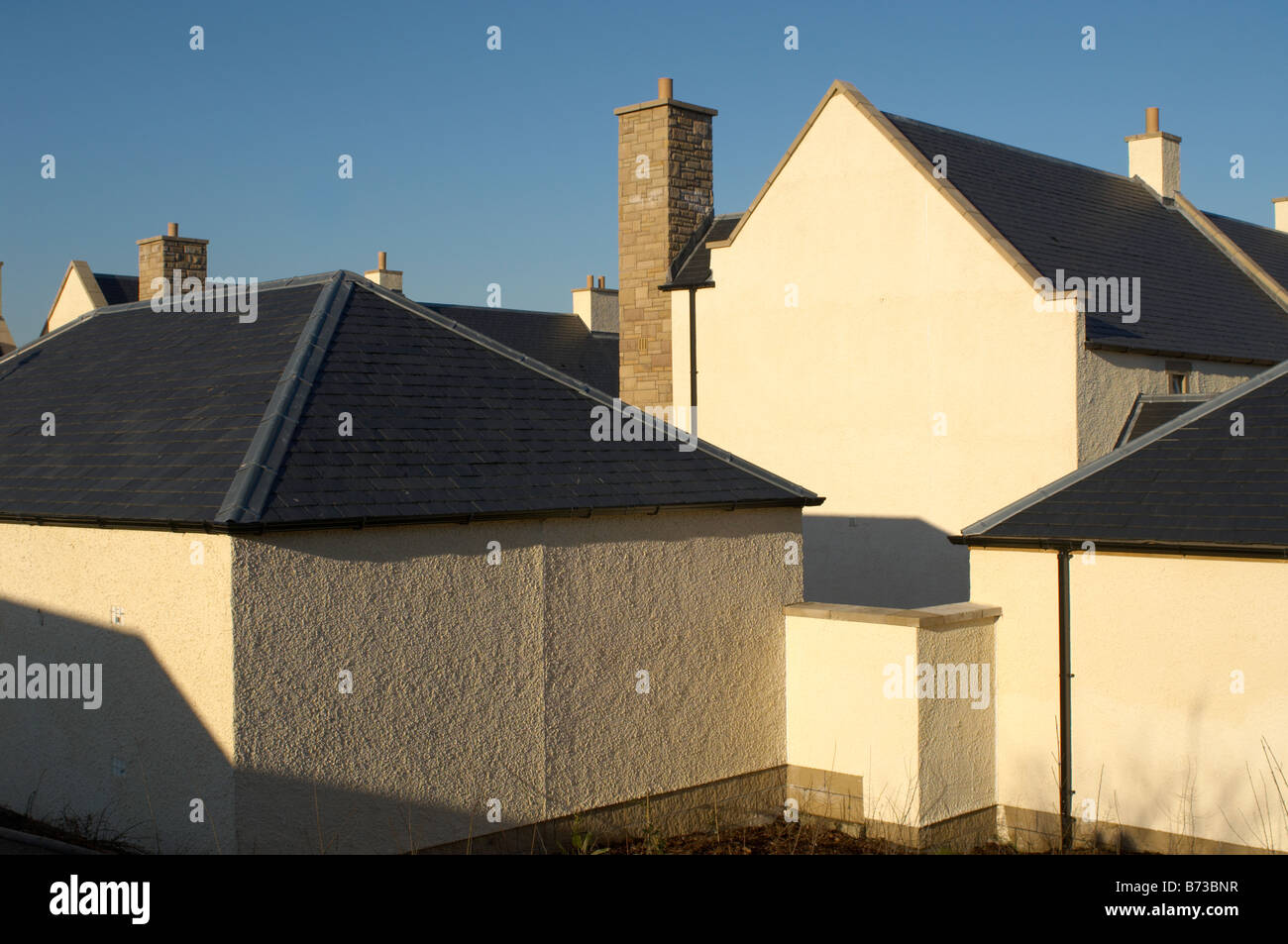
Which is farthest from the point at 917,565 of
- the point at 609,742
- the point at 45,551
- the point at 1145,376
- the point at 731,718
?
the point at 45,551

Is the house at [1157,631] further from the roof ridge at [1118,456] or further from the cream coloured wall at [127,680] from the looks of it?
the cream coloured wall at [127,680]

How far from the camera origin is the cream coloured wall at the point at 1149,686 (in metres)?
11.6

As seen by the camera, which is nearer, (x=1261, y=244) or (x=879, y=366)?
(x=879, y=366)

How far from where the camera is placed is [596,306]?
141 ft

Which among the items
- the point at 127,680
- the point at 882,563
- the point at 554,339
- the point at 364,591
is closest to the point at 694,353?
the point at 882,563

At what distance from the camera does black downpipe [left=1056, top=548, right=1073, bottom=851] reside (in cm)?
1284

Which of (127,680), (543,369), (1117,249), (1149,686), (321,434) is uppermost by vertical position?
(1117,249)

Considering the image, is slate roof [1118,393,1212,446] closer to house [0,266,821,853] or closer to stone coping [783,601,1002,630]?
stone coping [783,601,1002,630]

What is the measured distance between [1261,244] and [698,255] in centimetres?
1359

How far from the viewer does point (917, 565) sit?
62.3ft

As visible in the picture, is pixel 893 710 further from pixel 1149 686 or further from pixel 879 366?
pixel 879 366

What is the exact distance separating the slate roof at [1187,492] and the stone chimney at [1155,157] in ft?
44.7

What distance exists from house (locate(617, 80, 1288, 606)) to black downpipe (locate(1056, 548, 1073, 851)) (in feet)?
15.1

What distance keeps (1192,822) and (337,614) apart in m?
8.53
